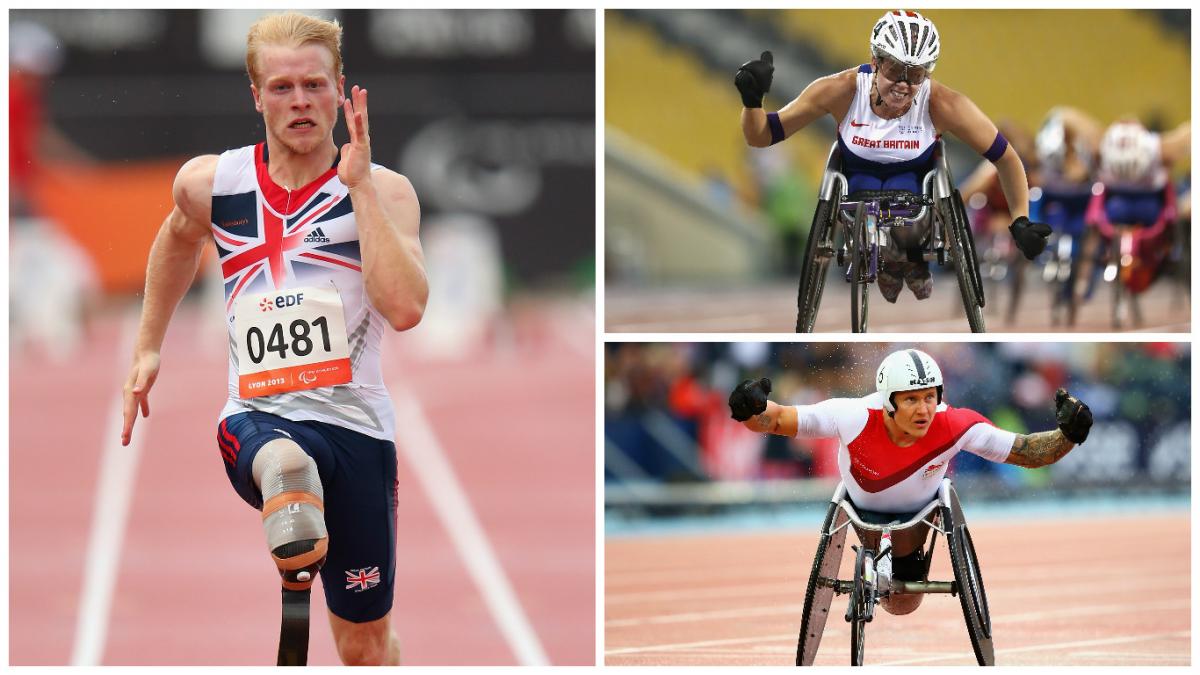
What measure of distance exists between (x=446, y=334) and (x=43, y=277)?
19.2 feet

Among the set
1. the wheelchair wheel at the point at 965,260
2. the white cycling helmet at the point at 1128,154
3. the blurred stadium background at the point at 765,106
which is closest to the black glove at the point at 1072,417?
the wheelchair wheel at the point at 965,260

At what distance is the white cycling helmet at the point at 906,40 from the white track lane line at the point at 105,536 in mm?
3708

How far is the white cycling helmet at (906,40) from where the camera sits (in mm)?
5180

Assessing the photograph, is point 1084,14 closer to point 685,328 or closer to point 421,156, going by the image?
point 685,328

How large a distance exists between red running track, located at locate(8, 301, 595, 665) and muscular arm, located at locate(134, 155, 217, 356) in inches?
Result: 167

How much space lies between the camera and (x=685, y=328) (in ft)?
21.7

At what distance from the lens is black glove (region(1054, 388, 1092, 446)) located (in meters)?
4.89

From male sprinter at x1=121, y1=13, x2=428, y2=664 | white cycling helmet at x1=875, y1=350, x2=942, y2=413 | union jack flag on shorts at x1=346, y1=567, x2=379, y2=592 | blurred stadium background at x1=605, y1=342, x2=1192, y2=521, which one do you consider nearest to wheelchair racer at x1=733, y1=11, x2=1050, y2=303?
white cycling helmet at x1=875, y1=350, x2=942, y2=413

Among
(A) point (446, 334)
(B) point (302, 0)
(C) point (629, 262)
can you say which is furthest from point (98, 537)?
(A) point (446, 334)

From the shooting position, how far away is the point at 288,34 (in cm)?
471

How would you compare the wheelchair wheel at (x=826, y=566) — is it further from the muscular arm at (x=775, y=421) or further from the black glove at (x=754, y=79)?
the black glove at (x=754, y=79)

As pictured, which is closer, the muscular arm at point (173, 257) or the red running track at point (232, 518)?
the muscular arm at point (173, 257)

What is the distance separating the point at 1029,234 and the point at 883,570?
1.16 metres

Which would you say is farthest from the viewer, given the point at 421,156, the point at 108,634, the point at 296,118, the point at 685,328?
the point at 421,156
